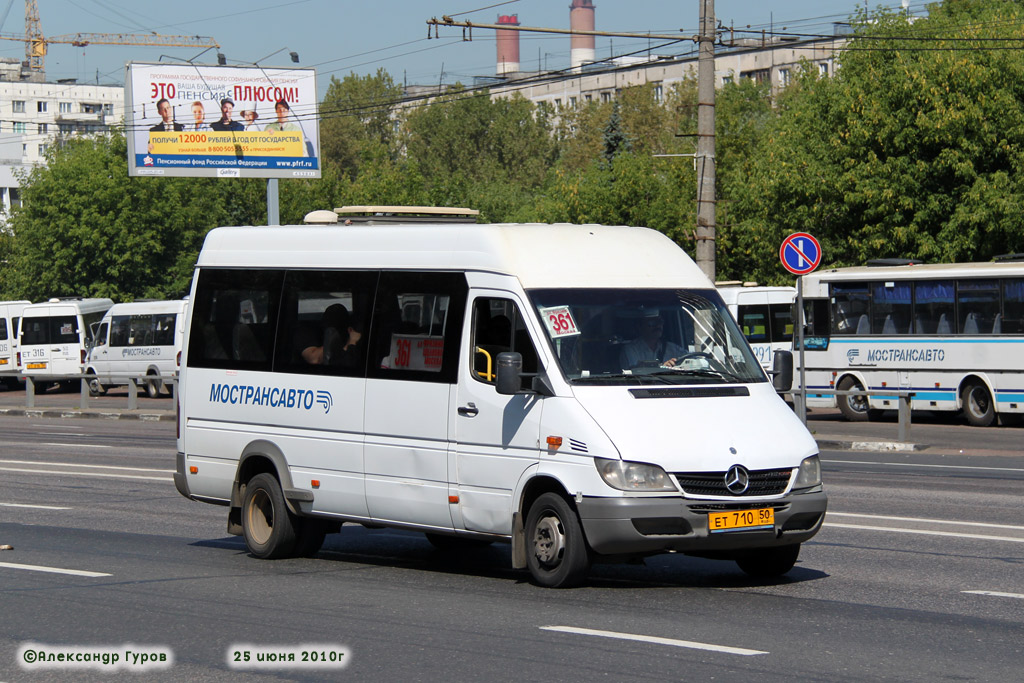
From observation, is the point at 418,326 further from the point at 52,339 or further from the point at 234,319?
the point at 52,339

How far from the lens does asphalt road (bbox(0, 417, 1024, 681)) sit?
23.2 ft

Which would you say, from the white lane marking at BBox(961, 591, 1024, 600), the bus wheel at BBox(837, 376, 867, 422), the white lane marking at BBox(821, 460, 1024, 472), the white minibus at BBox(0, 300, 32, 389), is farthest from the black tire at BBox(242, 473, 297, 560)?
the white minibus at BBox(0, 300, 32, 389)

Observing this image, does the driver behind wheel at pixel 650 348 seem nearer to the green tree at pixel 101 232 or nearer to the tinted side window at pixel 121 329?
the tinted side window at pixel 121 329

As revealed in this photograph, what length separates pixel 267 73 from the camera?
45.7m

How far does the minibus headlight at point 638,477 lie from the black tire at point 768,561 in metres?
1.25

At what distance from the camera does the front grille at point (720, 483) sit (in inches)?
349

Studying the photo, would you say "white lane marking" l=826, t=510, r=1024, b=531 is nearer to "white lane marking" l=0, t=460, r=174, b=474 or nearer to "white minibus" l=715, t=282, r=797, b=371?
"white lane marking" l=0, t=460, r=174, b=474

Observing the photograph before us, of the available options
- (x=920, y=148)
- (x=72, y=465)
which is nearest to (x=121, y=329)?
(x=920, y=148)

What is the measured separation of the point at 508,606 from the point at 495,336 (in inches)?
77.4

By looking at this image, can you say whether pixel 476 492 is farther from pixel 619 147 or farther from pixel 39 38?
pixel 39 38

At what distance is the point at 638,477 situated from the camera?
29.1ft

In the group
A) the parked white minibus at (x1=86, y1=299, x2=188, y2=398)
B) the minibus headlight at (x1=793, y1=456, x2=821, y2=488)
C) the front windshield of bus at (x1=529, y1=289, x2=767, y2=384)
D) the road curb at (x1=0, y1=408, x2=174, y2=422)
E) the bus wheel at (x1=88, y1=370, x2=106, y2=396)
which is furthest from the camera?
the bus wheel at (x1=88, y1=370, x2=106, y2=396)

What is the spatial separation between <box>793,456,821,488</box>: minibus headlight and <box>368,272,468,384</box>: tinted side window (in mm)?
2429

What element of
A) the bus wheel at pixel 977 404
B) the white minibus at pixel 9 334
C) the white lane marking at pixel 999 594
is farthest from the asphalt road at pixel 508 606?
the white minibus at pixel 9 334
